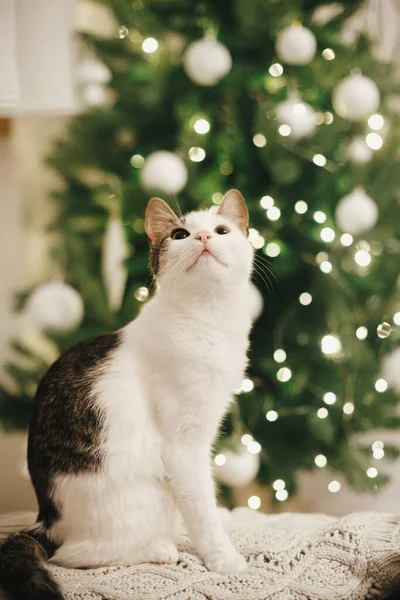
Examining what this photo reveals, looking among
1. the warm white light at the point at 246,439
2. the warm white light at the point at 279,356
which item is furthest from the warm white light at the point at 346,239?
the warm white light at the point at 246,439


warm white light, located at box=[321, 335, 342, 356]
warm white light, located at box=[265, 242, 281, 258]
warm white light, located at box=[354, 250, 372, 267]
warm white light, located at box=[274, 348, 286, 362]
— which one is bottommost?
warm white light, located at box=[274, 348, 286, 362]

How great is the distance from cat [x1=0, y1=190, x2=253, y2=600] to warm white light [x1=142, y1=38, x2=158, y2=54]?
76 centimetres

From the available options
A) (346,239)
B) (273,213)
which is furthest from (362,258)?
(273,213)

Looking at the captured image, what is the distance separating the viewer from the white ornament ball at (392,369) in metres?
1.62

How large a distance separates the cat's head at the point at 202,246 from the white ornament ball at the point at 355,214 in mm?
519

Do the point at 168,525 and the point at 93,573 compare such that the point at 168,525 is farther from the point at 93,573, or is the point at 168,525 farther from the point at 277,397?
the point at 277,397

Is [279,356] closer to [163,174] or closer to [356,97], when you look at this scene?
[163,174]

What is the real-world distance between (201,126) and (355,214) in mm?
473

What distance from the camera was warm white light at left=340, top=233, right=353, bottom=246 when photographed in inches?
64.0

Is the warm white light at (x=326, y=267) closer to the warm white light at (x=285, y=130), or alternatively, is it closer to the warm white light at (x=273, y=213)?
the warm white light at (x=273, y=213)

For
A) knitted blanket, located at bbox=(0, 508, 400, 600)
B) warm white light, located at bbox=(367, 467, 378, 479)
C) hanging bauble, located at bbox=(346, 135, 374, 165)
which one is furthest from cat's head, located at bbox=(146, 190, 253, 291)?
warm white light, located at bbox=(367, 467, 378, 479)

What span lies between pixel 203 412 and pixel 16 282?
4.12 ft

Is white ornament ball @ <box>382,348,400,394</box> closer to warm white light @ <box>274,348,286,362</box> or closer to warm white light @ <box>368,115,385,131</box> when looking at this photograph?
warm white light @ <box>274,348,286,362</box>

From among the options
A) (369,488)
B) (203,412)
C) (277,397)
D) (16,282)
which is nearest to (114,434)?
(203,412)
